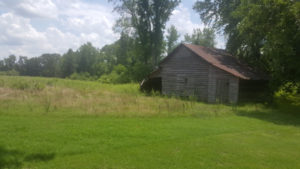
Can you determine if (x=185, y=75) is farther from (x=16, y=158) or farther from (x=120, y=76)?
(x=120, y=76)

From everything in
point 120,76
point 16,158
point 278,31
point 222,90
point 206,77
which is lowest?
point 16,158

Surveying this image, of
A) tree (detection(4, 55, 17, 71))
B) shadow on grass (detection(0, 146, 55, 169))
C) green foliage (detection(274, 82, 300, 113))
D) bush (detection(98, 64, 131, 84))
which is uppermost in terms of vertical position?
tree (detection(4, 55, 17, 71))

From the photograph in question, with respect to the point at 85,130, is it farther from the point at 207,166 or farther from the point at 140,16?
the point at 140,16

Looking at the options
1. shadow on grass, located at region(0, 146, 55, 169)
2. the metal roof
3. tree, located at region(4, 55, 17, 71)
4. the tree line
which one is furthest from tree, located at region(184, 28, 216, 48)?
tree, located at region(4, 55, 17, 71)

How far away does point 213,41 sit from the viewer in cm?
6550

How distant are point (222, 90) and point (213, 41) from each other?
4893 centimetres

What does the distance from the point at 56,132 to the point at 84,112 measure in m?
3.53

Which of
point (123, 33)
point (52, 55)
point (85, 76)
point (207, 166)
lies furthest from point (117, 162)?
point (52, 55)

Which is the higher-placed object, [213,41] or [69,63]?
[213,41]

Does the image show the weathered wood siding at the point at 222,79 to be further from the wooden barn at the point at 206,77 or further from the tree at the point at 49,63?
the tree at the point at 49,63

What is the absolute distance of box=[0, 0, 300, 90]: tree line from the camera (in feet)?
50.8

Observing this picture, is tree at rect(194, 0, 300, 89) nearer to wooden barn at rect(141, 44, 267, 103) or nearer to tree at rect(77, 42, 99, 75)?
wooden barn at rect(141, 44, 267, 103)

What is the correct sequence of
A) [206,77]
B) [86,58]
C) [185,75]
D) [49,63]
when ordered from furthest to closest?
[49,63] → [86,58] → [185,75] → [206,77]

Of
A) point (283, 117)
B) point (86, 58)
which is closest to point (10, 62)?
point (86, 58)
